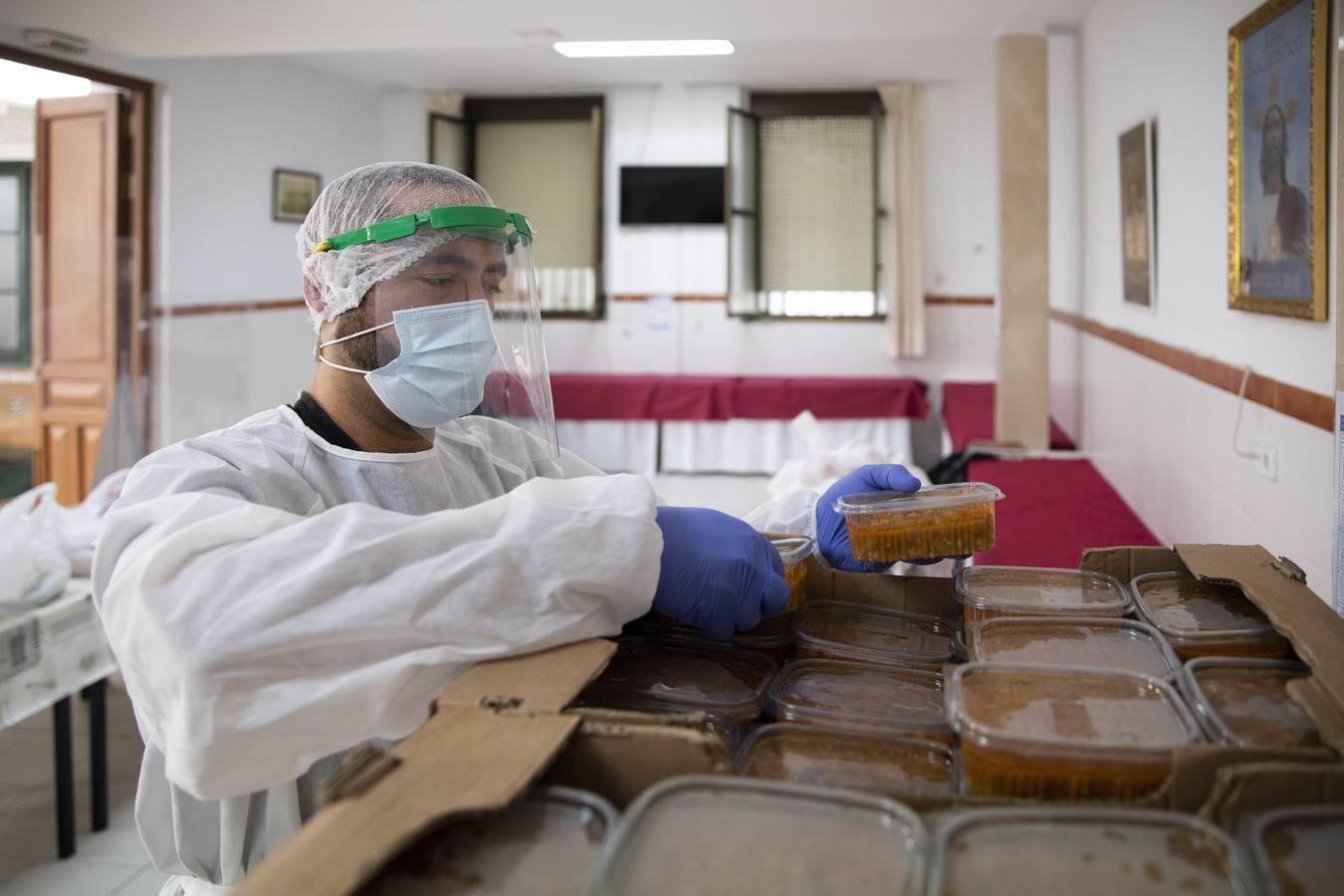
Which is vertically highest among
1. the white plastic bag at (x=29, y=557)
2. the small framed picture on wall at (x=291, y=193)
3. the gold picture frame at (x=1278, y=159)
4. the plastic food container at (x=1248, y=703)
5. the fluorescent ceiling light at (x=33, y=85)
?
the fluorescent ceiling light at (x=33, y=85)

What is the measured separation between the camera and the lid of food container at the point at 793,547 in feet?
4.80

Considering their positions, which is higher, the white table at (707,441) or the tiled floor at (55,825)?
the white table at (707,441)

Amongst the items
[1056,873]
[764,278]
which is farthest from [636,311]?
[1056,873]

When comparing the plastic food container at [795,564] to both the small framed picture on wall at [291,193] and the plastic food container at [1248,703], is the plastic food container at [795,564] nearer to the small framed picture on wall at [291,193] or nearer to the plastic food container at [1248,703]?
the plastic food container at [1248,703]

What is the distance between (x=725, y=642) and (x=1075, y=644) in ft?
1.32

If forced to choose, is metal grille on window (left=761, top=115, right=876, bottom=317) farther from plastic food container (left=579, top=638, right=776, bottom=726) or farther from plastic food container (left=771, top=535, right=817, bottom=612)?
plastic food container (left=579, top=638, right=776, bottom=726)

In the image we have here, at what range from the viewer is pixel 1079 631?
3.99 feet

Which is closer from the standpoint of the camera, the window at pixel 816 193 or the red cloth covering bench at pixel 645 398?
the red cloth covering bench at pixel 645 398

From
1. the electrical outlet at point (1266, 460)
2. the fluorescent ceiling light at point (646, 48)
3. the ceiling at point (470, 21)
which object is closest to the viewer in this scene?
the electrical outlet at point (1266, 460)

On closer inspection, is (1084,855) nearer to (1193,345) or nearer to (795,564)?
(795,564)

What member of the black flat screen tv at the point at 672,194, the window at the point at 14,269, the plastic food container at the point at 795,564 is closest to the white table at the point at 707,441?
the black flat screen tv at the point at 672,194

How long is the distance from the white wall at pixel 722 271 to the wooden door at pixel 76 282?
3.63m

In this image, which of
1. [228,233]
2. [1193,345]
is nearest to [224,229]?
[228,233]

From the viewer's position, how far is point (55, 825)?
3.39m
